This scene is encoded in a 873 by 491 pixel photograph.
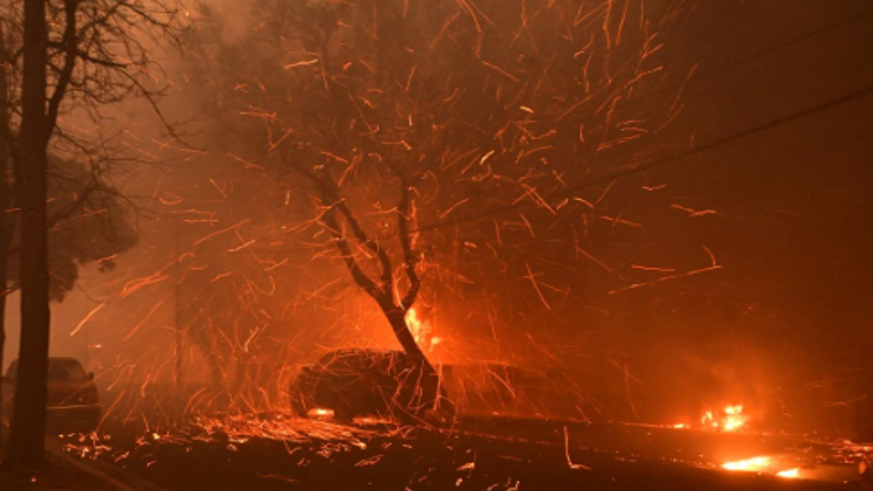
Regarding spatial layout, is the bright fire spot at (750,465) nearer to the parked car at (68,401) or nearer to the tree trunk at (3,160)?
the tree trunk at (3,160)

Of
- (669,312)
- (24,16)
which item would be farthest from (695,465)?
(24,16)

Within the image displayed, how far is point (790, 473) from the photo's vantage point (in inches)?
358

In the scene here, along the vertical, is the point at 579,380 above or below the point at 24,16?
below

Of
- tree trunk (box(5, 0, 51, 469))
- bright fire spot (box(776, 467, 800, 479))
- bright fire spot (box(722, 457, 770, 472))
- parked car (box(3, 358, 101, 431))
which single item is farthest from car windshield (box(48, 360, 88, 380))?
bright fire spot (box(776, 467, 800, 479))

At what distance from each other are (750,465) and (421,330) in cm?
1269

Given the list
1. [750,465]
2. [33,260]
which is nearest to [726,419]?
[750,465]

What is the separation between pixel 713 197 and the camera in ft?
56.9

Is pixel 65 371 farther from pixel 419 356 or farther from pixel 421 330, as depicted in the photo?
pixel 421 330

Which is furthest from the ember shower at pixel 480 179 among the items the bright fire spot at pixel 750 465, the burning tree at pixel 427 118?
the bright fire spot at pixel 750 465

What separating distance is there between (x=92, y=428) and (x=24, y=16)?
10227mm

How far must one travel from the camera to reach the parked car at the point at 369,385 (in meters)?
16.6

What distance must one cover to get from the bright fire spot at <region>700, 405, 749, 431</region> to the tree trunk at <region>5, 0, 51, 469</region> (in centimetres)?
1040

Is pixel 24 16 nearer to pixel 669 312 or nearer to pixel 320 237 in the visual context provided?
pixel 320 237

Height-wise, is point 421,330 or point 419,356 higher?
point 421,330
